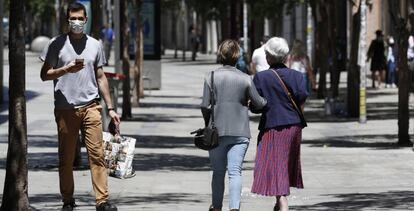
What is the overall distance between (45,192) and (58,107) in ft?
8.47

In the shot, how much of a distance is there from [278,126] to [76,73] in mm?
1865

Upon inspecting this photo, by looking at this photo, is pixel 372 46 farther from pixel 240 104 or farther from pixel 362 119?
pixel 240 104

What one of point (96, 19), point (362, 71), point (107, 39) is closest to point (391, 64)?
point (362, 71)

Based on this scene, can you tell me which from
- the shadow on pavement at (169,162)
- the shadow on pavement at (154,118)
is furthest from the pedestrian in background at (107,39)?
the shadow on pavement at (169,162)

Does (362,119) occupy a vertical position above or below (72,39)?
below

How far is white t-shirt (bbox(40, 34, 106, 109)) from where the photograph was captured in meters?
11.8

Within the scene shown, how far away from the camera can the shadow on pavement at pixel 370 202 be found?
1278 cm

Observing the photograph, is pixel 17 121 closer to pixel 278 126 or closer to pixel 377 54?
pixel 278 126

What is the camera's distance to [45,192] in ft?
46.6

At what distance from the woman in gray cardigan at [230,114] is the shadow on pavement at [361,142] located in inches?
388

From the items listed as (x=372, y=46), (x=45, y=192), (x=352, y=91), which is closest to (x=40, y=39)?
(x=372, y=46)

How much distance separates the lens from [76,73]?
11781 millimetres

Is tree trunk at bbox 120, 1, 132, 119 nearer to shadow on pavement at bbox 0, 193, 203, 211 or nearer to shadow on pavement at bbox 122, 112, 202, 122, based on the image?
shadow on pavement at bbox 122, 112, 202, 122

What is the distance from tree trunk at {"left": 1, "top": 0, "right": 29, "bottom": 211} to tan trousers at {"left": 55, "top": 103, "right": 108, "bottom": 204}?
1.67 feet
